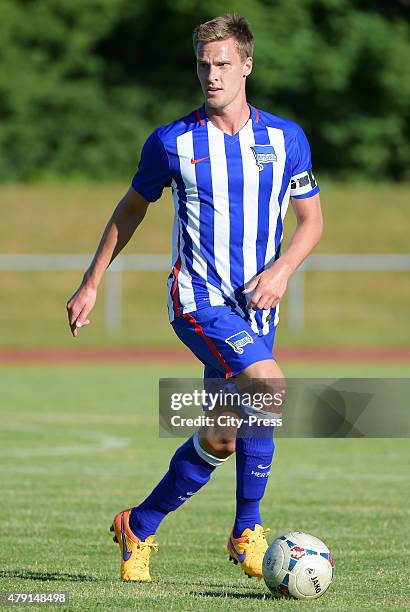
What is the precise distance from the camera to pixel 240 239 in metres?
5.40

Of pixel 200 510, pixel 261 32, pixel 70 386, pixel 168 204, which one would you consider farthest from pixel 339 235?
pixel 200 510

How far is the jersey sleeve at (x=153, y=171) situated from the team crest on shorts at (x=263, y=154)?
0.39 metres

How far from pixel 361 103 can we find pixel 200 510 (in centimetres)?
3173

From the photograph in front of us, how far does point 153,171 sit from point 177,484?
142cm

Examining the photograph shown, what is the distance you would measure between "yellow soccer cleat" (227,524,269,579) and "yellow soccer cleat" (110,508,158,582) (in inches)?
15.2

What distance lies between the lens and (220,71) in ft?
17.5

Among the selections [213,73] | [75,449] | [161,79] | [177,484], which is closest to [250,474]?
[177,484]

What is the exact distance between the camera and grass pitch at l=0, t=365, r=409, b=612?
5.27 metres

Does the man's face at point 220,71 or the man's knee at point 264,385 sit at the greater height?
the man's face at point 220,71

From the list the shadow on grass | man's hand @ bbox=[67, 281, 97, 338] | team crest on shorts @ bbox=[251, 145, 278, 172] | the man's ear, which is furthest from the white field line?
the man's ear

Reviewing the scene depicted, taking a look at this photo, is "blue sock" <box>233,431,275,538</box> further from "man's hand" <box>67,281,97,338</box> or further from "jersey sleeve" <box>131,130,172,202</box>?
"jersey sleeve" <box>131,130,172,202</box>

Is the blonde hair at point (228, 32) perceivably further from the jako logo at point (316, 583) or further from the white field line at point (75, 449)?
the white field line at point (75, 449)

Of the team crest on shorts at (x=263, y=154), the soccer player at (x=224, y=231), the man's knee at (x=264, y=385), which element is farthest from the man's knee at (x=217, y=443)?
the team crest on shorts at (x=263, y=154)

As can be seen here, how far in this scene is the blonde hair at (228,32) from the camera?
5312 millimetres
